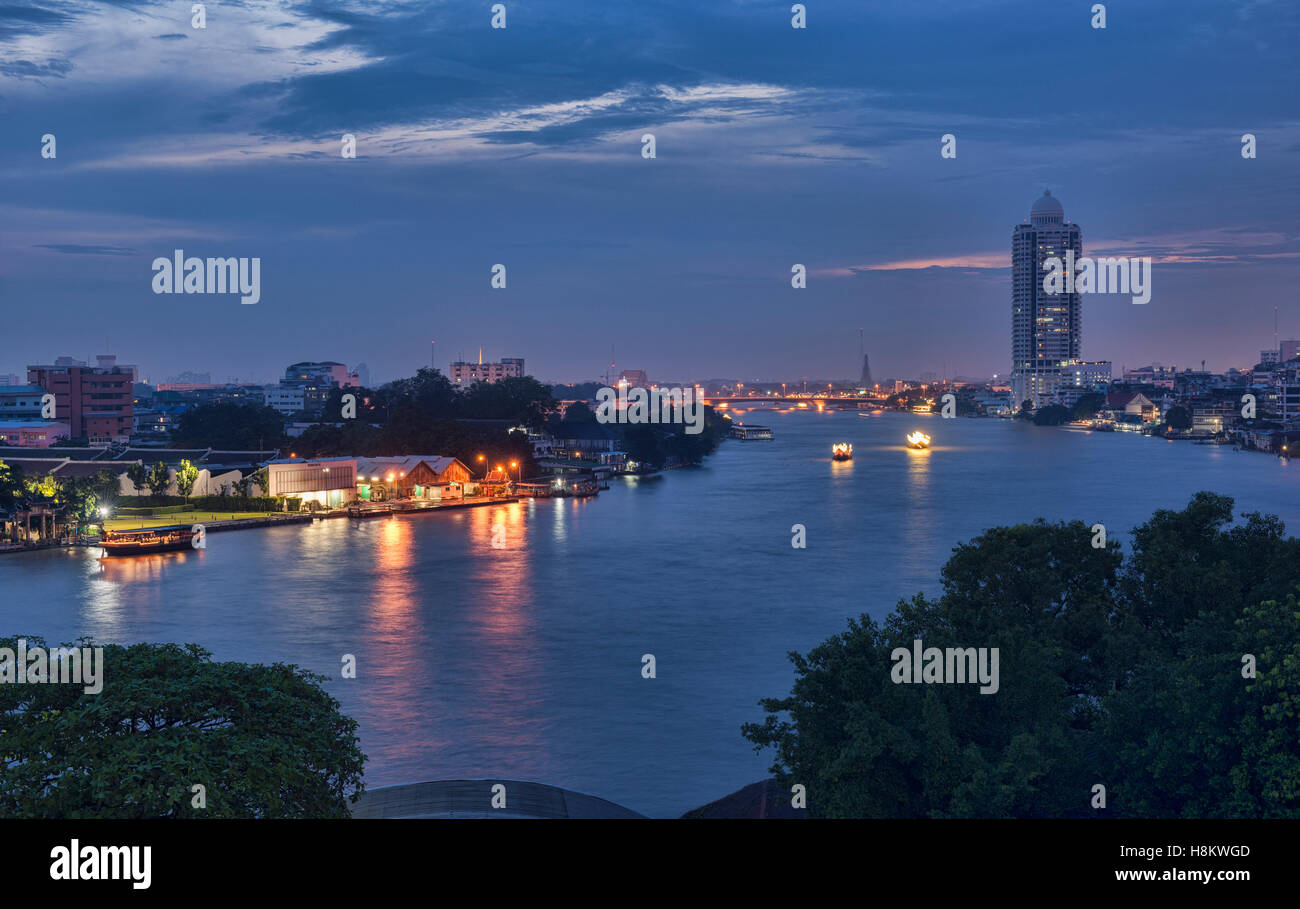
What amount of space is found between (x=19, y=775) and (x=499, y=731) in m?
6.26

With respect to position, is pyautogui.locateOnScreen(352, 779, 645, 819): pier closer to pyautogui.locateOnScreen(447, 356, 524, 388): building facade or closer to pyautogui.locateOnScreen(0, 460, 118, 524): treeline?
pyautogui.locateOnScreen(0, 460, 118, 524): treeline

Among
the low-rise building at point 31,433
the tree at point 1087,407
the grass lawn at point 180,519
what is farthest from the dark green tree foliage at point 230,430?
the tree at point 1087,407

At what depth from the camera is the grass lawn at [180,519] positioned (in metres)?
24.3

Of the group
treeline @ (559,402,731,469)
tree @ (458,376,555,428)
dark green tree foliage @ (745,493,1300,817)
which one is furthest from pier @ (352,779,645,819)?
tree @ (458,376,555,428)

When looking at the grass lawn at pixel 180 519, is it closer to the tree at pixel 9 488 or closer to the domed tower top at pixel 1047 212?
the tree at pixel 9 488

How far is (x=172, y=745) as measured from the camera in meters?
4.70

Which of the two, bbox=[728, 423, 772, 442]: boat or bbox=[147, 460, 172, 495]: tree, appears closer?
bbox=[147, 460, 172, 495]: tree

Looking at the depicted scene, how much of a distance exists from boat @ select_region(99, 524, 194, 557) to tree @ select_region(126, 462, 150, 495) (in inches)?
205

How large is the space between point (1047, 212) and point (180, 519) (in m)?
109

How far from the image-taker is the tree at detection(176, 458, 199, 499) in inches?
1117
